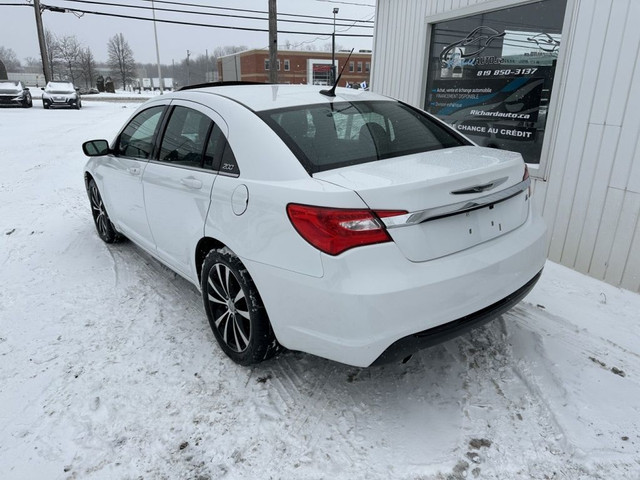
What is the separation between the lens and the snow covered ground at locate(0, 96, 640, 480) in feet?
7.34

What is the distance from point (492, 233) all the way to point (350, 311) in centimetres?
91

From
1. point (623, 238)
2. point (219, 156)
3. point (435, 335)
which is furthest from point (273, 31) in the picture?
point (435, 335)

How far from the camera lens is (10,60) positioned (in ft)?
324

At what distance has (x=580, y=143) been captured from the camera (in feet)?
14.2

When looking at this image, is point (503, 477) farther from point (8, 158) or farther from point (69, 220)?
point (8, 158)

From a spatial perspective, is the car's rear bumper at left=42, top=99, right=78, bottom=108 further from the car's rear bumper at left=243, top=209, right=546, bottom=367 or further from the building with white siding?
the car's rear bumper at left=243, top=209, right=546, bottom=367

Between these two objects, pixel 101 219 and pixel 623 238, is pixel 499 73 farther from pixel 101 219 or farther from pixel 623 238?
pixel 101 219

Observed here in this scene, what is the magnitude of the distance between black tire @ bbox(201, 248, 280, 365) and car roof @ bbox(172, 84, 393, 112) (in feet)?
3.16

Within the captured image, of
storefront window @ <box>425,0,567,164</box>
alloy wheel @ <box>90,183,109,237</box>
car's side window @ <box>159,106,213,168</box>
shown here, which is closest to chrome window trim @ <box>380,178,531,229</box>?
car's side window @ <box>159,106,213,168</box>

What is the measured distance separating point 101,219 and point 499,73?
4.71 metres

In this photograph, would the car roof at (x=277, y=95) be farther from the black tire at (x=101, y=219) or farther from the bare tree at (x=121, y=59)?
the bare tree at (x=121, y=59)

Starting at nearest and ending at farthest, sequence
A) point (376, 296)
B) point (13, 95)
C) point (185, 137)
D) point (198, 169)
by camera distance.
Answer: point (376, 296) < point (198, 169) < point (185, 137) < point (13, 95)

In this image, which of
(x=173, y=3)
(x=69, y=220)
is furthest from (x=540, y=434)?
(x=173, y=3)

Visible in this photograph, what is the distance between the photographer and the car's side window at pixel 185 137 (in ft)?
10.2
